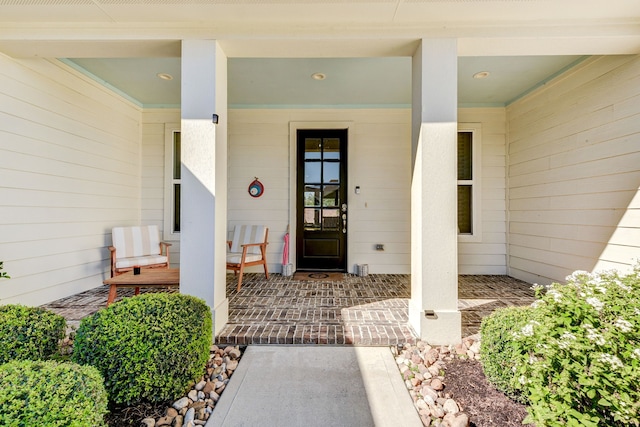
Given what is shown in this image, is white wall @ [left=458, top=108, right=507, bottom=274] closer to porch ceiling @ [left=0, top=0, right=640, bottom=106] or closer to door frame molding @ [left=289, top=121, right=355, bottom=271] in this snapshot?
door frame molding @ [left=289, top=121, right=355, bottom=271]

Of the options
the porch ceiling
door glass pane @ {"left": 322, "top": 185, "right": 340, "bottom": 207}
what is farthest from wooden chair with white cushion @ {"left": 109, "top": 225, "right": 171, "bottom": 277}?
door glass pane @ {"left": 322, "top": 185, "right": 340, "bottom": 207}

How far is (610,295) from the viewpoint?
4.19ft

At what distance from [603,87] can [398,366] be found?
3.46 m

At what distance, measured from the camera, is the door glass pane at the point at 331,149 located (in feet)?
15.4

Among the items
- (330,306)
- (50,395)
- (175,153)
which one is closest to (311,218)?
(330,306)

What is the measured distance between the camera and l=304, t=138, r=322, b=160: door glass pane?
4691 millimetres

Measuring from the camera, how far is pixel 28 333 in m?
1.63

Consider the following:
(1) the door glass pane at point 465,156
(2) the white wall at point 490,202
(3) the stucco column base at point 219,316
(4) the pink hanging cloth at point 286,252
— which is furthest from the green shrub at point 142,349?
(1) the door glass pane at point 465,156

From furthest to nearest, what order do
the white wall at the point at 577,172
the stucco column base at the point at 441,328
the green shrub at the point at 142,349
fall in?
the white wall at the point at 577,172 < the stucco column base at the point at 441,328 < the green shrub at the point at 142,349

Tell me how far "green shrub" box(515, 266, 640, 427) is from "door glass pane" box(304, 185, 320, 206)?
3.55 m

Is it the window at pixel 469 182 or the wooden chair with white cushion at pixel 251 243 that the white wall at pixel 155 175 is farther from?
the window at pixel 469 182

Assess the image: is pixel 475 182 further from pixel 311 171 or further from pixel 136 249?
pixel 136 249

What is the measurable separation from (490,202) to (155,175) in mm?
A: 5297

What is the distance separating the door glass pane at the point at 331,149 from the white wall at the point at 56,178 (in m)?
2.99
